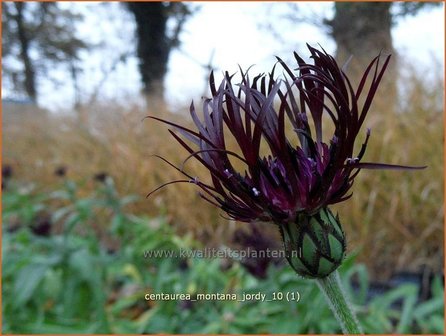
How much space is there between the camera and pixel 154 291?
1.47 meters

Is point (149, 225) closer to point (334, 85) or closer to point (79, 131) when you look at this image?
point (334, 85)

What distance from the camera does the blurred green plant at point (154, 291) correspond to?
4.05 feet

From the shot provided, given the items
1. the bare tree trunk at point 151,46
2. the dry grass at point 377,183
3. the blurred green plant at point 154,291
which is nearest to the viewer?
the blurred green plant at point 154,291

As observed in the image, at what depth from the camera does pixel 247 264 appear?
1209mm

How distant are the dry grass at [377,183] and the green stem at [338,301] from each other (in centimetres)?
100

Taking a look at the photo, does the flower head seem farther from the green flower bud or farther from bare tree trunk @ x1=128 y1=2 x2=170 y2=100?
bare tree trunk @ x1=128 y1=2 x2=170 y2=100

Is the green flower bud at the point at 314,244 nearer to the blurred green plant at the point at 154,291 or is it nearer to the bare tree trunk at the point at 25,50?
the blurred green plant at the point at 154,291

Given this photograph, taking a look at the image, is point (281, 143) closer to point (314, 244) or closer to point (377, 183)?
point (314, 244)

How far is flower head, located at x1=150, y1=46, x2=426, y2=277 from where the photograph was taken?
0.96 ft

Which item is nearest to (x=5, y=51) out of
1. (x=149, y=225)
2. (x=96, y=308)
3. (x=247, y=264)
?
(x=149, y=225)

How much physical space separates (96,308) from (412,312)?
90 cm
